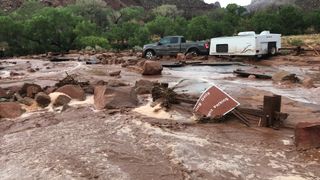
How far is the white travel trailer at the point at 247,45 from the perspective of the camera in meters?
26.0

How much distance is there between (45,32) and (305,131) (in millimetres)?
45410

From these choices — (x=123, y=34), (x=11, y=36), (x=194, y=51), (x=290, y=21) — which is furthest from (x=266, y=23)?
(x=11, y=36)

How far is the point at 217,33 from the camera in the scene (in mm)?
51875

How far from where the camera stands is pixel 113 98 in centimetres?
1166

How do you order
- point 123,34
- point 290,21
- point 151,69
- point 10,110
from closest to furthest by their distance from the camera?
point 10,110
point 151,69
point 290,21
point 123,34

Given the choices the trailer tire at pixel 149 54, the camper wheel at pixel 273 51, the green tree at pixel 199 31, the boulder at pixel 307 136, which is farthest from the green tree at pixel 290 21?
the boulder at pixel 307 136

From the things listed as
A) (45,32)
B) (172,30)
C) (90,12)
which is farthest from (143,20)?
(45,32)

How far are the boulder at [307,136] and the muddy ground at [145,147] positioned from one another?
5.3 inches

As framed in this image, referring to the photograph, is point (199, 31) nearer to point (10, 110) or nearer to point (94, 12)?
point (94, 12)

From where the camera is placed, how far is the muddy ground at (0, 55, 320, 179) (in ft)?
23.0

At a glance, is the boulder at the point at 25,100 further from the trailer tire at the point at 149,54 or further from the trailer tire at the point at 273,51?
the trailer tire at the point at 149,54

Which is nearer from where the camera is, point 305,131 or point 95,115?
point 305,131

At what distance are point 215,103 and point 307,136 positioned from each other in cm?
263

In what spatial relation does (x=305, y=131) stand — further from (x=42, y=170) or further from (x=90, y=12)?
(x=90, y=12)
